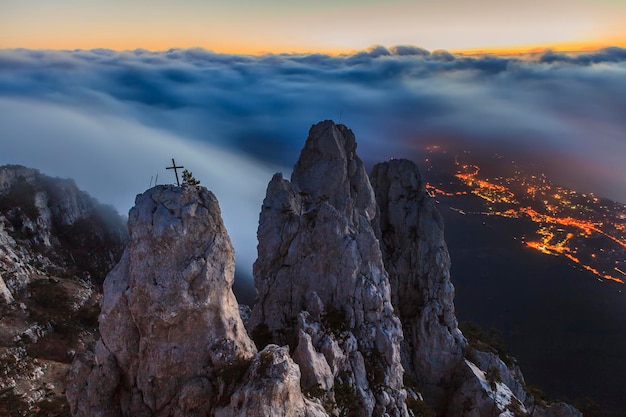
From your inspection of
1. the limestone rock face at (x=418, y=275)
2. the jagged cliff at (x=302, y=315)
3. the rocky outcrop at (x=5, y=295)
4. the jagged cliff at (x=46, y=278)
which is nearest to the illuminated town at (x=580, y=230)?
the jagged cliff at (x=302, y=315)

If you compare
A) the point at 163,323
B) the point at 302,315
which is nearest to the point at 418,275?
the point at 302,315

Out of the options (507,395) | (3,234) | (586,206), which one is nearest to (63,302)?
(3,234)

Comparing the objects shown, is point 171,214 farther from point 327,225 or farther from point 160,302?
point 327,225

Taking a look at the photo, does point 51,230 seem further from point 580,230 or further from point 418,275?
point 580,230

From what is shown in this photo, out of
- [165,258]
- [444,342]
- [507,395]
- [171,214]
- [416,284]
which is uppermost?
[171,214]

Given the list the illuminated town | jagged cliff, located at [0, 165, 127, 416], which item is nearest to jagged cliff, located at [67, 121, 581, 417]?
jagged cliff, located at [0, 165, 127, 416]

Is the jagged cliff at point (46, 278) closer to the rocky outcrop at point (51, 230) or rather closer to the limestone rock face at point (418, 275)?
the rocky outcrop at point (51, 230)
